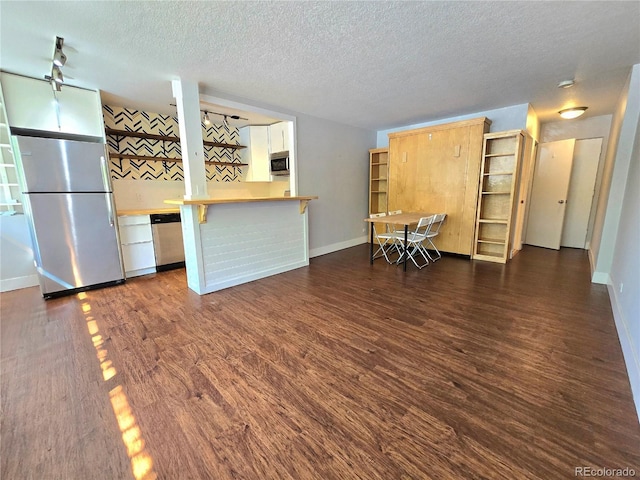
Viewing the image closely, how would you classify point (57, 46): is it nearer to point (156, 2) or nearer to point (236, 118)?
point (156, 2)

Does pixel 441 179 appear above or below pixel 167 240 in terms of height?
above

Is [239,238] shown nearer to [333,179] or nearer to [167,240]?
[167,240]

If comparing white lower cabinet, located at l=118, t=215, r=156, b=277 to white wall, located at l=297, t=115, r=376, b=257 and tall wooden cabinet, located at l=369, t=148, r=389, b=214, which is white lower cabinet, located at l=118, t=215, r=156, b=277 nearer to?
white wall, located at l=297, t=115, r=376, b=257

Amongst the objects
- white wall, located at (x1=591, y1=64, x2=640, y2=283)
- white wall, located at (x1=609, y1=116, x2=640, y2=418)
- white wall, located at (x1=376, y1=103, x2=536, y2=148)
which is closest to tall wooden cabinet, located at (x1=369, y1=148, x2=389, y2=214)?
white wall, located at (x1=376, y1=103, x2=536, y2=148)

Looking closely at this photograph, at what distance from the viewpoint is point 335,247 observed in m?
5.32

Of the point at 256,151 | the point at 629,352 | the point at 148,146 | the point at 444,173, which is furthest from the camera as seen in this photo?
the point at 256,151

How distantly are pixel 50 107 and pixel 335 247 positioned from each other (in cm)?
431

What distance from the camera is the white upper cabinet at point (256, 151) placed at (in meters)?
5.00

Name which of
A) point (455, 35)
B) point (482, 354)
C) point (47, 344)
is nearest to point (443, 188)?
point (455, 35)

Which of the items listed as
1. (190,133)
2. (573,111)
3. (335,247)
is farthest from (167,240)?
(573,111)

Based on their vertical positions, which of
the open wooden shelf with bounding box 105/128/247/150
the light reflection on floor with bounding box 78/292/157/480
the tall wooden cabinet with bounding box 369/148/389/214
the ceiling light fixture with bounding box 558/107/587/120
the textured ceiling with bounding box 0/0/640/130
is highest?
the textured ceiling with bounding box 0/0/640/130

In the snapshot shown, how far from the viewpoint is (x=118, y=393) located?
1636mm

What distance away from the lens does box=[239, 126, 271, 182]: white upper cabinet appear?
5004 millimetres

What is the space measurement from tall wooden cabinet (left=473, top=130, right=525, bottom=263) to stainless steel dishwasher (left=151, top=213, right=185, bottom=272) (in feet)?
15.5
